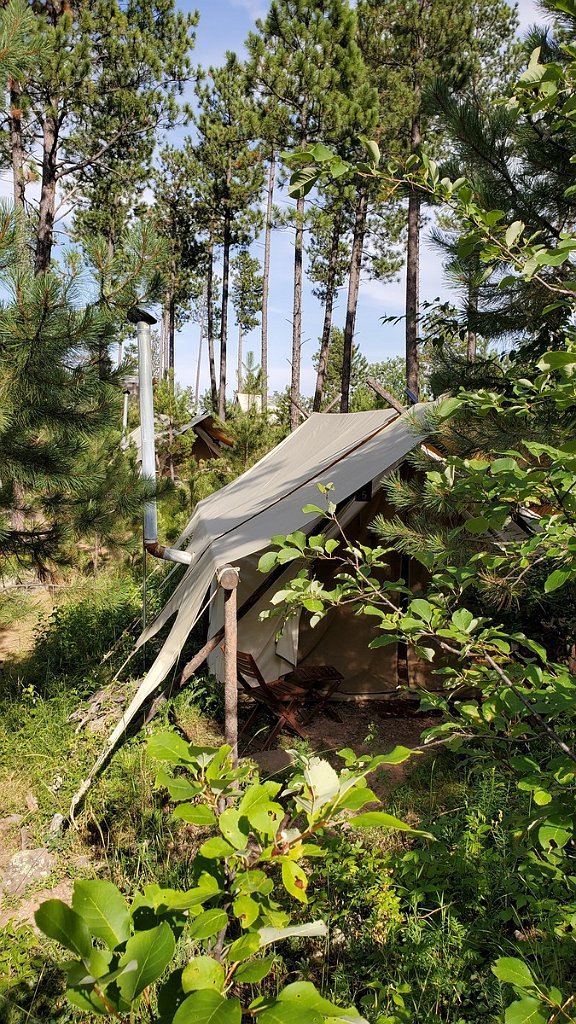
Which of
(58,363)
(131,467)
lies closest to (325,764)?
(58,363)

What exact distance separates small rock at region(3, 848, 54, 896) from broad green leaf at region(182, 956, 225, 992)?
2646 mm

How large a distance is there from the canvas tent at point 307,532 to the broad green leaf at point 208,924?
2.65m

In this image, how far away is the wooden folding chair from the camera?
4.27 meters

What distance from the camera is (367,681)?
5211 mm

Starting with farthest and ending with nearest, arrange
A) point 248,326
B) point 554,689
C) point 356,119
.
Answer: point 248,326 → point 356,119 → point 554,689

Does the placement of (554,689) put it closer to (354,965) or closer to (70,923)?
(70,923)

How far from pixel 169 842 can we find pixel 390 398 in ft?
10.9

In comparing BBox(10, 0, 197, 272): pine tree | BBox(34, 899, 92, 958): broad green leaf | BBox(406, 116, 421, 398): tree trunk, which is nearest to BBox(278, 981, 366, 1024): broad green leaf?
BBox(34, 899, 92, 958): broad green leaf

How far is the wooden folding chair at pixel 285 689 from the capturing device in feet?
14.0

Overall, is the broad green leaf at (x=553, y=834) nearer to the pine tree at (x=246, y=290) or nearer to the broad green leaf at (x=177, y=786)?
the broad green leaf at (x=177, y=786)

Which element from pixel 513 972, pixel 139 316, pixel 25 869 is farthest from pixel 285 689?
pixel 513 972

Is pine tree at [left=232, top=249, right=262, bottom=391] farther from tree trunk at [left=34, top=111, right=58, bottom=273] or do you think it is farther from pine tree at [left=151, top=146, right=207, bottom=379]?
tree trunk at [left=34, top=111, right=58, bottom=273]

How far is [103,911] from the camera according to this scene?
2.30 ft

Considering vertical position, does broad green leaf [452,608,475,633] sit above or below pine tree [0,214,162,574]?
below
